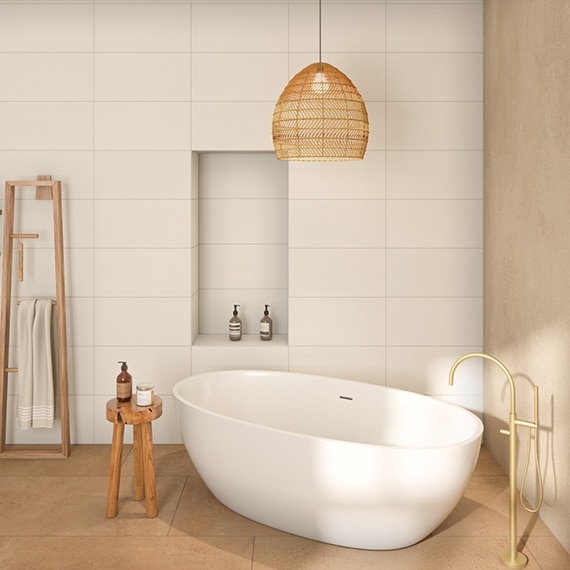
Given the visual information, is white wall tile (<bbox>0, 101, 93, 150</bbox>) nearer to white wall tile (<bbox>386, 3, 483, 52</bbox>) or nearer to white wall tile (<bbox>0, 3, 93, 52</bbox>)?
white wall tile (<bbox>0, 3, 93, 52</bbox>)

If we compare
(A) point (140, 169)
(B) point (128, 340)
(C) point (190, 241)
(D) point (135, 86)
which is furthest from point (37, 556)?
(D) point (135, 86)

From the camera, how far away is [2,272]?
454 cm

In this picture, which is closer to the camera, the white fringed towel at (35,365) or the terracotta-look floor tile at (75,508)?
the terracotta-look floor tile at (75,508)

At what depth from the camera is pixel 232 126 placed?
4.66 m

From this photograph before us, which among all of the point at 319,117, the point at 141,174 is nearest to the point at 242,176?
the point at 141,174

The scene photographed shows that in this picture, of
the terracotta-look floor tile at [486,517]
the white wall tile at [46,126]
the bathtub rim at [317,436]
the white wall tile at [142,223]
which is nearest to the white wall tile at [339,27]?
the white wall tile at [142,223]

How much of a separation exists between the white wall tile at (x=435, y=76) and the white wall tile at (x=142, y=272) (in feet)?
5.62

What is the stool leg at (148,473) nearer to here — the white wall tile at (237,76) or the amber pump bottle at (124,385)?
the amber pump bottle at (124,385)

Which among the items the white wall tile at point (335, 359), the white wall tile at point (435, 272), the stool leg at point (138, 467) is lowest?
the stool leg at point (138, 467)

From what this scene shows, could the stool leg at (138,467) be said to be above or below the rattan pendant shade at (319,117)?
below

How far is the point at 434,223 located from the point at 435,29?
1212mm

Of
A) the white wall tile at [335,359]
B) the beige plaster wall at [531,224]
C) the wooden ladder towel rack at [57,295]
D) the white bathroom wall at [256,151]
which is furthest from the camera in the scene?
the white wall tile at [335,359]

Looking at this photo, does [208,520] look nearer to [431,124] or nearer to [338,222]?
[338,222]

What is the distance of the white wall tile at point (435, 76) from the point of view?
4629mm
